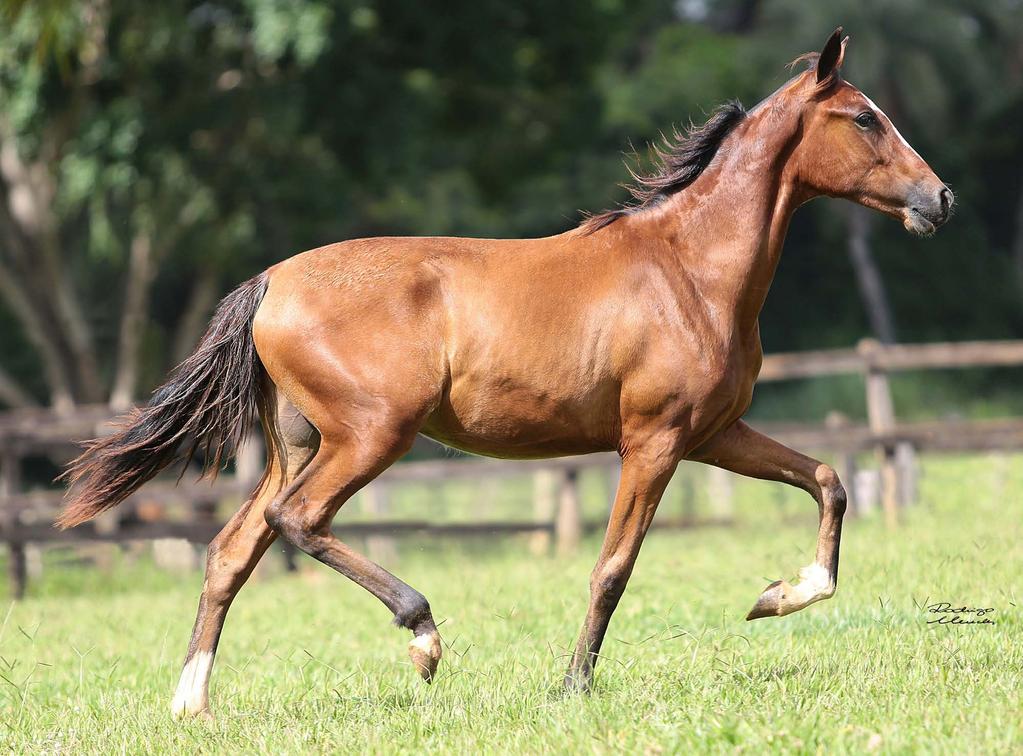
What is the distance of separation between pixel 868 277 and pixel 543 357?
3086 cm

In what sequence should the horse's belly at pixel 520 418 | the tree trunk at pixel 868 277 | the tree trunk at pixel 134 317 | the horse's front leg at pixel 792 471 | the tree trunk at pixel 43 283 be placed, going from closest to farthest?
the horse's belly at pixel 520 418, the horse's front leg at pixel 792 471, the tree trunk at pixel 43 283, the tree trunk at pixel 134 317, the tree trunk at pixel 868 277

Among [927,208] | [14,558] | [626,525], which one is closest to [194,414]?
[626,525]

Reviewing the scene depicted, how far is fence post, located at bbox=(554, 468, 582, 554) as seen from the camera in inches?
512

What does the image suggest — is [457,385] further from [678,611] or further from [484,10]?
[484,10]

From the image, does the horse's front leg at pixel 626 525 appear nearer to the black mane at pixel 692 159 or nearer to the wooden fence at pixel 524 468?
the black mane at pixel 692 159

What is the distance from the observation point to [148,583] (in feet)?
40.8

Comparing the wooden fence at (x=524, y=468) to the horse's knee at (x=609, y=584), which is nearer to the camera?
the horse's knee at (x=609, y=584)

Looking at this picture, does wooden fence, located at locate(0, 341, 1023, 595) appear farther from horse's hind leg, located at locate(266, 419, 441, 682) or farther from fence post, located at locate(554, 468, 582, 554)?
horse's hind leg, located at locate(266, 419, 441, 682)

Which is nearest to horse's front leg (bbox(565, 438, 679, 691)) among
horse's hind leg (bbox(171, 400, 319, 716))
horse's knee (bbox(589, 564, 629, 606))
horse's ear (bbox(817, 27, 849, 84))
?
horse's knee (bbox(589, 564, 629, 606))

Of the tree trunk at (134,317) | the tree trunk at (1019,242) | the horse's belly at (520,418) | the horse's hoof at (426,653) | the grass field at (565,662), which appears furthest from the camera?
the tree trunk at (1019,242)

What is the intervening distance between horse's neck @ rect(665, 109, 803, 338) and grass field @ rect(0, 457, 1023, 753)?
4.98 feet

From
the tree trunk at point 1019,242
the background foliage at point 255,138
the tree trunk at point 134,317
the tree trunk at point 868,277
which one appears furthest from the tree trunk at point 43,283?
the tree trunk at point 1019,242

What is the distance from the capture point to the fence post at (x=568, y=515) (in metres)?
13.0

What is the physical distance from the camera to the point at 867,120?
5508mm
